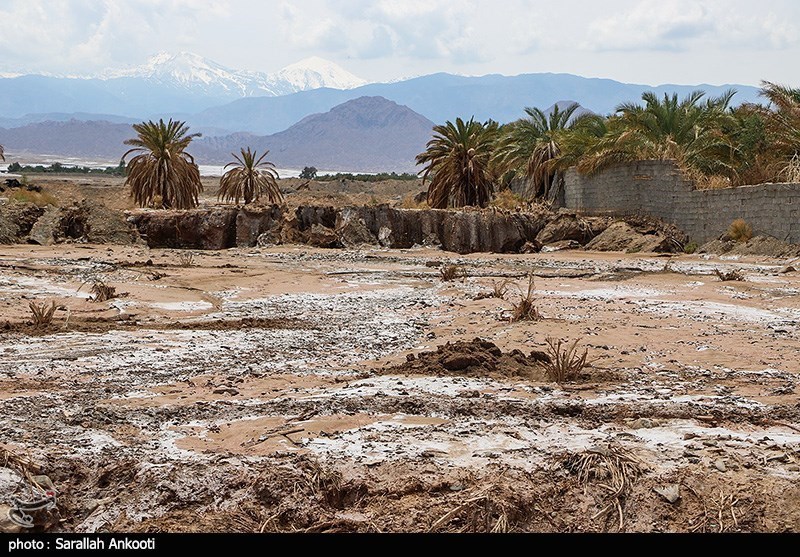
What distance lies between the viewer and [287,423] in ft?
22.7

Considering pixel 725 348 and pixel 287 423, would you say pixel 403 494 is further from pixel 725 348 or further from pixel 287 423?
pixel 725 348

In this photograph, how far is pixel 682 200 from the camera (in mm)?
27062

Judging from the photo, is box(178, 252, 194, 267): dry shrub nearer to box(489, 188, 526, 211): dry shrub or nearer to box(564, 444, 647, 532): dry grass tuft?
box(489, 188, 526, 211): dry shrub

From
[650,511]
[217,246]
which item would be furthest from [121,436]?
[217,246]

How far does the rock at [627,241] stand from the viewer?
85.5ft

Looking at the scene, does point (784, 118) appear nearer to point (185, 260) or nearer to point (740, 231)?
point (740, 231)

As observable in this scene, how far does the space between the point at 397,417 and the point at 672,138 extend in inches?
953

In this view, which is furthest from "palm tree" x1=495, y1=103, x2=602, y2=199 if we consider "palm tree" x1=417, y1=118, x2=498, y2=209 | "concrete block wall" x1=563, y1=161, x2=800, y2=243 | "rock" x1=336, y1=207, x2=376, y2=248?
"rock" x1=336, y1=207, x2=376, y2=248

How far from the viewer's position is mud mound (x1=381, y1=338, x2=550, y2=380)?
880 centimetres

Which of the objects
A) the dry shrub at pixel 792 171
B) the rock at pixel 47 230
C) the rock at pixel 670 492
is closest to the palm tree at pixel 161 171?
the rock at pixel 47 230

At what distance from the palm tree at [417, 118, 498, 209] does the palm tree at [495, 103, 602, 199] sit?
208 centimetres

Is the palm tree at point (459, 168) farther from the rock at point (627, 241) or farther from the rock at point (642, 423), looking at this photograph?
the rock at point (642, 423)

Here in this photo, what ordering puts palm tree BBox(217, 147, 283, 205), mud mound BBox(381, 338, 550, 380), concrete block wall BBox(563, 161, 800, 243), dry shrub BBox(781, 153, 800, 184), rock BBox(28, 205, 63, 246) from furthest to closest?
palm tree BBox(217, 147, 283, 205), rock BBox(28, 205, 63, 246), dry shrub BBox(781, 153, 800, 184), concrete block wall BBox(563, 161, 800, 243), mud mound BBox(381, 338, 550, 380)
